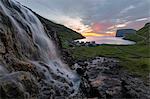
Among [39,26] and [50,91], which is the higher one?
[39,26]

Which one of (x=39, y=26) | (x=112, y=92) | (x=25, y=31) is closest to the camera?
(x=112, y=92)

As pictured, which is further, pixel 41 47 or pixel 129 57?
pixel 129 57

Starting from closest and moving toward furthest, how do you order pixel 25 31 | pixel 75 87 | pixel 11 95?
pixel 11 95
pixel 75 87
pixel 25 31

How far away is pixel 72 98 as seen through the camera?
22172 mm

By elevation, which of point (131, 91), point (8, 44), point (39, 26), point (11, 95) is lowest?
point (131, 91)

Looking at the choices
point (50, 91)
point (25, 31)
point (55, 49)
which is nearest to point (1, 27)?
point (25, 31)

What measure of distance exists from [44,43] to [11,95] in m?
20.1

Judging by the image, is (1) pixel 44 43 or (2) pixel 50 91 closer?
(2) pixel 50 91

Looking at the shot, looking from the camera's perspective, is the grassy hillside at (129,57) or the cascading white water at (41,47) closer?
the cascading white water at (41,47)

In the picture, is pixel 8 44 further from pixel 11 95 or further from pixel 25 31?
pixel 11 95

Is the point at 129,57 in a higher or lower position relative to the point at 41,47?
lower

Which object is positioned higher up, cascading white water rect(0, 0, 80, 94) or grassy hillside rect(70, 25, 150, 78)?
cascading white water rect(0, 0, 80, 94)

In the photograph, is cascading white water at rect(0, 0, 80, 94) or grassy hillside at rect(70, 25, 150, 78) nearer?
cascading white water at rect(0, 0, 80, 94)

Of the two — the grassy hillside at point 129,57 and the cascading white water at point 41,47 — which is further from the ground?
the cascading white water at point 41,47
